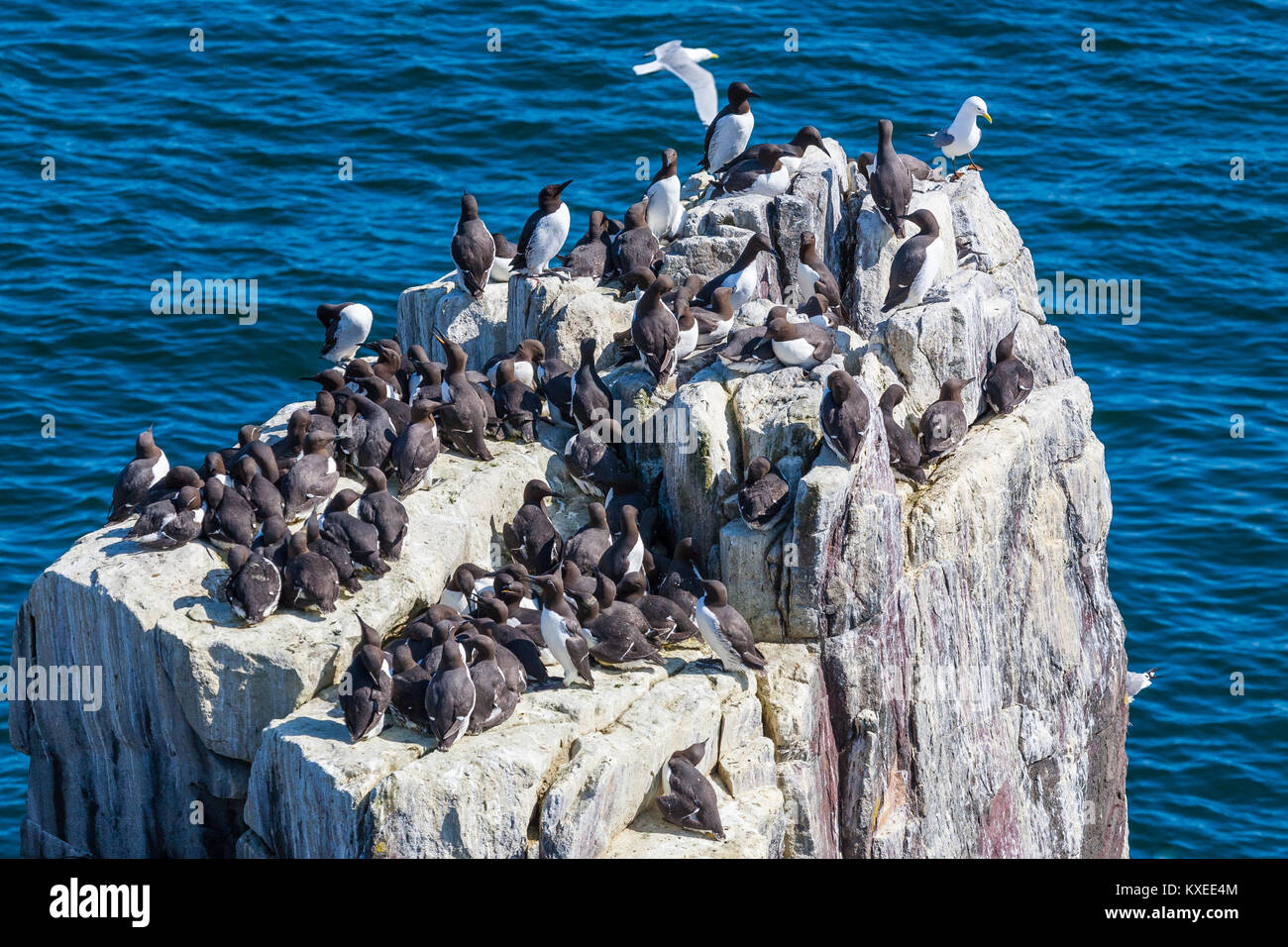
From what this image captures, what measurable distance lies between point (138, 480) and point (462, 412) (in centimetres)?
293

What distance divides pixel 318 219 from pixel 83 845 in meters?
18.3

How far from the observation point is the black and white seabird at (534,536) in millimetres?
15625

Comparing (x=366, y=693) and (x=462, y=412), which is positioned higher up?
(x=462, y=412)

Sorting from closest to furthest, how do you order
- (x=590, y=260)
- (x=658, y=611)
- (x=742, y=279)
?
(x=658, y=611), (x=742, y=279), (x=590, y=260)

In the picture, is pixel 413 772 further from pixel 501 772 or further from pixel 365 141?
pixel 365 141

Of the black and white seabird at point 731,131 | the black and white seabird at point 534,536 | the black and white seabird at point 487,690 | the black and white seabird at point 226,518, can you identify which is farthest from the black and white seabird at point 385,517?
the black and white seabird at point 731,131

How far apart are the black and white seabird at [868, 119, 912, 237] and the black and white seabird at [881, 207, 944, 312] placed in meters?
0.50

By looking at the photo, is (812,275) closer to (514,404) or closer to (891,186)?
(891,186)

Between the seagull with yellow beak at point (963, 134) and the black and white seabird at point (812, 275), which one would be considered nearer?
the black and white seabird at point (812, 275)

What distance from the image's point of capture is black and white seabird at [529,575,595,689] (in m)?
13.7

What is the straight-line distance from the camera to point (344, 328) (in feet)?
61.4

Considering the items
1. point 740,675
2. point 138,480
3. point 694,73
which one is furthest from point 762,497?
point 694,73

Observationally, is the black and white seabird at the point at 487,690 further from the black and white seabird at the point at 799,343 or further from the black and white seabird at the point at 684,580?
→ the black and white seabird at the point at 799,343

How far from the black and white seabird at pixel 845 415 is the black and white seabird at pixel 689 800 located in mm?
2953
